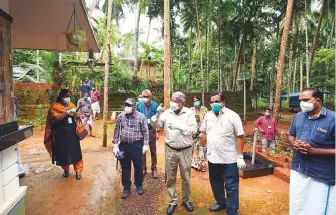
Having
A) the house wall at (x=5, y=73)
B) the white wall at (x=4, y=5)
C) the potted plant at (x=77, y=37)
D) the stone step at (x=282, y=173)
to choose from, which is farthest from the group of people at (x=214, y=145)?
the white wall at (x=4, y=5)

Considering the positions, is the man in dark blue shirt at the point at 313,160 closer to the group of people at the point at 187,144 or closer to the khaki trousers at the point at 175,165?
the group of people at the point at 187,144

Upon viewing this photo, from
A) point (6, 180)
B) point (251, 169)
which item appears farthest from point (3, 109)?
point (251, 169)

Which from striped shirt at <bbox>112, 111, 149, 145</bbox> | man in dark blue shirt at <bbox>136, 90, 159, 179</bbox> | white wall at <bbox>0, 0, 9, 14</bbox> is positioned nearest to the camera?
white wall at <bbox>0, 0, 9, 14</bbox>

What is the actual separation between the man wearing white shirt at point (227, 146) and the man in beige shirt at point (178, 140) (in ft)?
1.07

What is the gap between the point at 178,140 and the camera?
389cm

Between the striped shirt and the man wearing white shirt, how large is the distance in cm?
118

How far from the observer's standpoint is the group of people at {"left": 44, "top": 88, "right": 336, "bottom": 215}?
2.77 meters

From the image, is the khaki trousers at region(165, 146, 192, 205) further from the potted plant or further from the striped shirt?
the potted plant

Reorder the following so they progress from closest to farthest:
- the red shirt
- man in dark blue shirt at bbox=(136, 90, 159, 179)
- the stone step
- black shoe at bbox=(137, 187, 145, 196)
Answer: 1. black shoe at bbox=(137, 187, 145, 196)
2. man in dark blue shirt at bbox=(136, 90, 159, 179)
3. the stone step
4. the red shirt

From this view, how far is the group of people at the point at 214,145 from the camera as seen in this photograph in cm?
277

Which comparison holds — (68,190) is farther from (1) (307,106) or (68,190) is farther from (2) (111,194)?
(1) (307,106)

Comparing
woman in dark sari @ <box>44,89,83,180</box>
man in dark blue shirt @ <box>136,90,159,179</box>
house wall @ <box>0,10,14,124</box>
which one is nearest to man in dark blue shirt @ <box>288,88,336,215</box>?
man in dark blue shirt @ <box>136,90,159,179</box>

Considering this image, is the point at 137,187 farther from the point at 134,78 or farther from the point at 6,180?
the point at 134,78

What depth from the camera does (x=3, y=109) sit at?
3.27 meters
